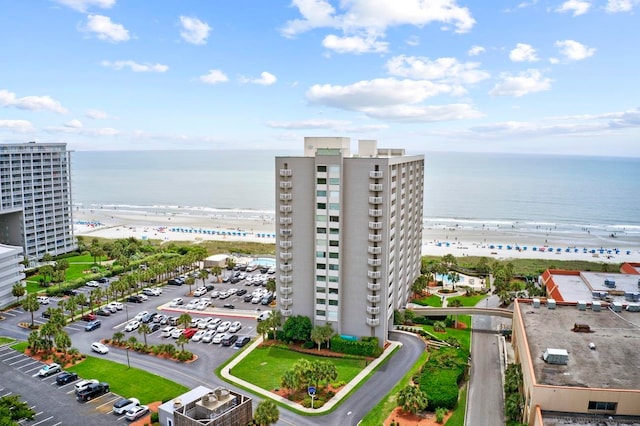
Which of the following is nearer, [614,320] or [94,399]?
[94,399]

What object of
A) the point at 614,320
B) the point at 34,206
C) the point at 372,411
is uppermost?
the point at 34,206

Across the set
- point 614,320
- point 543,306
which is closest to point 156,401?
point 543,306

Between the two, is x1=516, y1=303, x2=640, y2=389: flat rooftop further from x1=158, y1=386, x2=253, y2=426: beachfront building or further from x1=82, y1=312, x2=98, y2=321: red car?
x1=82, y1=312, x2=98, y2=321: red car

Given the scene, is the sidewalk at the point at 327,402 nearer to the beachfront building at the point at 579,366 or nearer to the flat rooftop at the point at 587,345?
the beachfront building at the point at 579,366

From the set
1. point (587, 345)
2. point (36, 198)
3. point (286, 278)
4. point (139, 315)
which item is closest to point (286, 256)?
point (286, 278)

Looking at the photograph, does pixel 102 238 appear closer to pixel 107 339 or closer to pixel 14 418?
pixel 107 339

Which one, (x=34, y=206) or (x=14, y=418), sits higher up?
(x=34, y=206)
